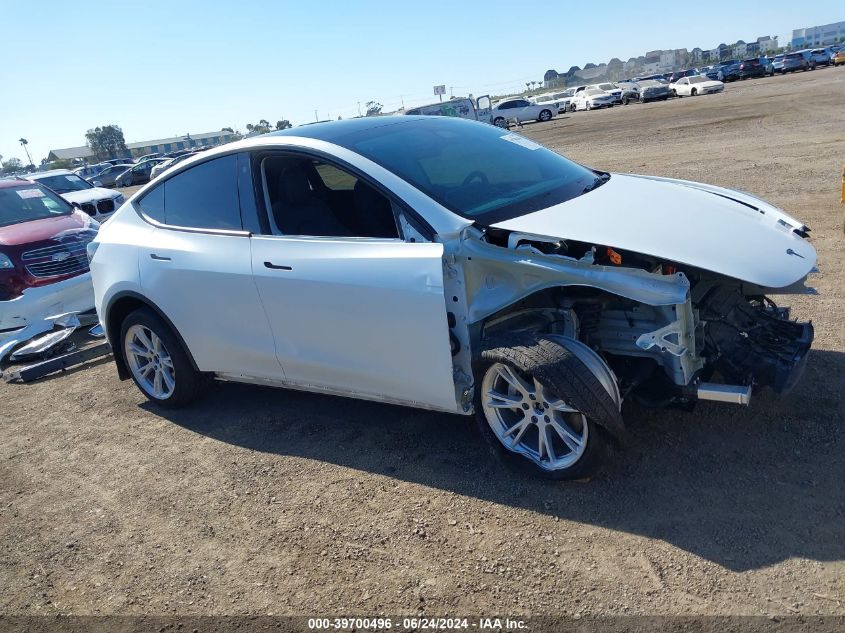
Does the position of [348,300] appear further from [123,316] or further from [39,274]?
[39,274]

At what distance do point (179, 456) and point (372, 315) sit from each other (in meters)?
1.80

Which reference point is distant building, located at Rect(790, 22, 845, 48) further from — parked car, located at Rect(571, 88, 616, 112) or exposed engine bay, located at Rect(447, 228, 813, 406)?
exposed engine bay, located at Rect(447, 228, 813, 406)

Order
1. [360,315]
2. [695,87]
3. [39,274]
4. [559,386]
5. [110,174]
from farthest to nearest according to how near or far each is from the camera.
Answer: [110,174]
[695,87]
[39,274]
[360,315]
[559,386]

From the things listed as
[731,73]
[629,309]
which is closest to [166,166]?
[629,309]

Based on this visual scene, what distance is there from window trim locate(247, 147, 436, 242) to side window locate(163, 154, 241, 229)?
17cm

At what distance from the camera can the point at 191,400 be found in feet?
17.6

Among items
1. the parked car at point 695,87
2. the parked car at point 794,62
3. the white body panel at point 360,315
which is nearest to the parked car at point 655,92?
the parked car at point 695,87

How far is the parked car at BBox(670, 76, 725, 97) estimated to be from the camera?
44438mm

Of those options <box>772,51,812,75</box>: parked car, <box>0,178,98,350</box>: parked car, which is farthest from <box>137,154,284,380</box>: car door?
<box>772,51,812,75</box>: parked car

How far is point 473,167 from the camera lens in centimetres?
442

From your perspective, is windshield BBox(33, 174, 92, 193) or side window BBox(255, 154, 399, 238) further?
windshield BBox(33, 174, 92, 193)

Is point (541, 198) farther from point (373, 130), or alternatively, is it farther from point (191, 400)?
point (191, 400)

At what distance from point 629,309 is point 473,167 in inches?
53.6

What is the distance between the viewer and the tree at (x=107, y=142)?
10900 cm
